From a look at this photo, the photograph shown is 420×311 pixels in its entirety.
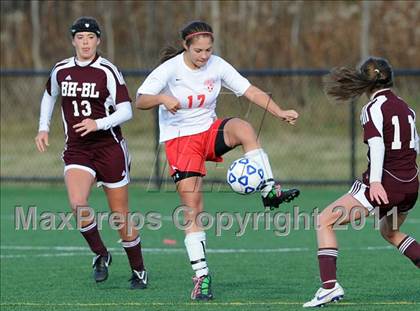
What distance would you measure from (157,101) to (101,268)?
179 cm

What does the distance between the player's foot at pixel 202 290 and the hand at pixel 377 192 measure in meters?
1.51

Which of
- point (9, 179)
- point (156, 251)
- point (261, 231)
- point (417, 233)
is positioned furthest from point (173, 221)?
point (9, 179)

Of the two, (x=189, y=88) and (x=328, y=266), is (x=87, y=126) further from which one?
(x=328, y=266)

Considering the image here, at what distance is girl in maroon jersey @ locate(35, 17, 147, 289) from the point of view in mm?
8359

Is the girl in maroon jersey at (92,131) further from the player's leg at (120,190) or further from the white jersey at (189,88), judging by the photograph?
the white jersey at (189,88)

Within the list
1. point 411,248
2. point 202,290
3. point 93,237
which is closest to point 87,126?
point 93,237

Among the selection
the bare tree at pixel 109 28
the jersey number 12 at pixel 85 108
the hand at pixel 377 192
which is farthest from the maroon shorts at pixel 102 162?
the bare tree at pixel 109 28

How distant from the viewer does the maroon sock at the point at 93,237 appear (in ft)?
28.4

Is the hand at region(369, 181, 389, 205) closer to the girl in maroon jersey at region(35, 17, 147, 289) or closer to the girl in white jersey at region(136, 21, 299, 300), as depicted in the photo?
the girl in white jersey at region(136, 21, 299, 300)

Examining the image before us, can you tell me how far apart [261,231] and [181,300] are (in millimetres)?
4551

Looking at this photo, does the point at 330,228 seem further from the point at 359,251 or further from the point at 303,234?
the point at 303,234

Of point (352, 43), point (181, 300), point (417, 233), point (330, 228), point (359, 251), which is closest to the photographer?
point (330, 228)

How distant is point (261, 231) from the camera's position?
1237 cm

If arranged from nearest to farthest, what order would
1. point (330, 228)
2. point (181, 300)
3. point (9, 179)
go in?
1. point (330, 228)
2. point (181, 300)
3. point (9, 179)
